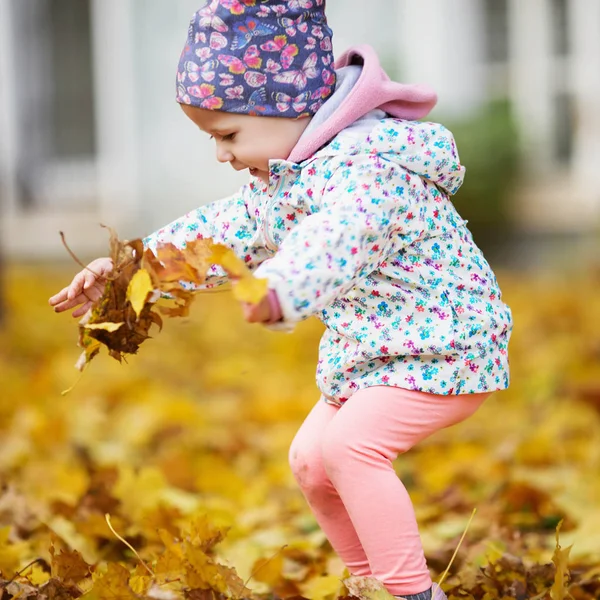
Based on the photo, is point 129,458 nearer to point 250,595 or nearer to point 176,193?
point 250,595

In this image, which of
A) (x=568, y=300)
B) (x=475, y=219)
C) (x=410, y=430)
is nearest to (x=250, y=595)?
(x=410, y=430)

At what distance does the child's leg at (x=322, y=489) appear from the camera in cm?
225

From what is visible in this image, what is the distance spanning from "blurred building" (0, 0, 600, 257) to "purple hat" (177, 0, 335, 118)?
836cm

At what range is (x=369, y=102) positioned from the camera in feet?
7.13

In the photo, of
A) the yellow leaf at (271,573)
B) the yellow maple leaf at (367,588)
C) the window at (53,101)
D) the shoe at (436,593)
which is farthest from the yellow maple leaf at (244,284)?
the window at (53,101)

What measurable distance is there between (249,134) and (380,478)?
0.75 metres

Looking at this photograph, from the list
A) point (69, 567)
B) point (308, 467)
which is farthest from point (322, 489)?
point (69, 567)

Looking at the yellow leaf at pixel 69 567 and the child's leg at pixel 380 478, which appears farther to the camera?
the yellow leaf at pixel 69 567

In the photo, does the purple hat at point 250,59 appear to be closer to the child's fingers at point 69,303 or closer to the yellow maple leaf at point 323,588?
the child's fingers at point 69,303

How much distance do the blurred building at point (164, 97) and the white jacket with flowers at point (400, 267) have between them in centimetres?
824

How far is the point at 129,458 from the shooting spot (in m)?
4.05

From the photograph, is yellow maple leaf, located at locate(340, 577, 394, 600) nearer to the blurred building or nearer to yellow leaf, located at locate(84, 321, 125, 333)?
yellow leaf, located at locate(84, 321, 125, 333)

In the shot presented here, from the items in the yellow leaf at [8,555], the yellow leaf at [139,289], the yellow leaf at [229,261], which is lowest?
the yellow leaf at [8,555]

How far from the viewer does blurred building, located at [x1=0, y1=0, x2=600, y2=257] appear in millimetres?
10477
